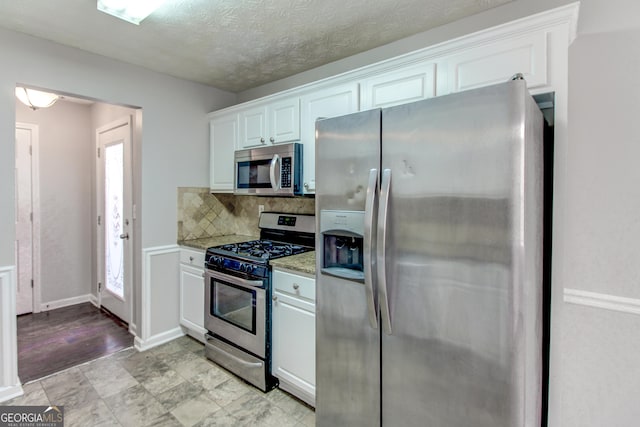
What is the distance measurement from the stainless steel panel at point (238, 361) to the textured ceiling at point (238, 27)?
7.53 feet

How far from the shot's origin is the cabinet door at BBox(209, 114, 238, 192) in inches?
120

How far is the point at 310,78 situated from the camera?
2.84m

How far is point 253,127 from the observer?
283 centimetres

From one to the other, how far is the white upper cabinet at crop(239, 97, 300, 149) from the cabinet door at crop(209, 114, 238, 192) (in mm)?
145

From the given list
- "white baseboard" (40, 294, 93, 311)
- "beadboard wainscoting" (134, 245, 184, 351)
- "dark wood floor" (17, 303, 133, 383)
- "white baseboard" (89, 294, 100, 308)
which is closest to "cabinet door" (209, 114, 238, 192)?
"beadboard wainscoting" (134, 245, 184, 351)

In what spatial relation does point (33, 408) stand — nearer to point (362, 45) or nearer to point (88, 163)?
point (88, 163)

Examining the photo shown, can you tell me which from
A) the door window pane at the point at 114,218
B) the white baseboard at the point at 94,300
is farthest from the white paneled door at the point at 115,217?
the white baseboard at the point at 94,300

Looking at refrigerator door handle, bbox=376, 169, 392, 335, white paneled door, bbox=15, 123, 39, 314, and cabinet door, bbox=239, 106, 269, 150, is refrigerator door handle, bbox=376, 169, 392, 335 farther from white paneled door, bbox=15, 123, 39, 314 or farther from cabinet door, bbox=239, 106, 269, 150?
white paneled door, bbox=15, 123, 39, 314

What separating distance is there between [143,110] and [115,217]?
4.52 feet

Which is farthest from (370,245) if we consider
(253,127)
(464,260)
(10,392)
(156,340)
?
(10,392)

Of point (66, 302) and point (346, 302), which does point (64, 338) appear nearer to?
point (66, 302)

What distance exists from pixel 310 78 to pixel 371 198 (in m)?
1.88

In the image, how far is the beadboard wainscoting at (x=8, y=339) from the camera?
7.07ft

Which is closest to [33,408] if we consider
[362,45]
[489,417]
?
[489,417]
